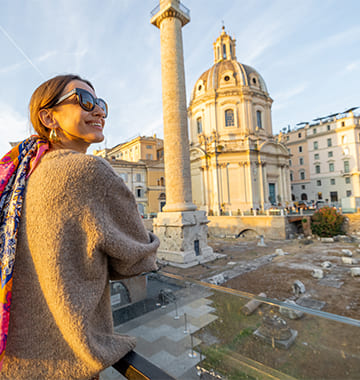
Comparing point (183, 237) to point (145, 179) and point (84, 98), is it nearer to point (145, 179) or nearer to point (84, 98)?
point (84, 98)

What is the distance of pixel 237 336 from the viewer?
2846mm

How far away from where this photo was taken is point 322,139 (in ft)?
135

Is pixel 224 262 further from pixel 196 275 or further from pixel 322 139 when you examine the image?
pixel 322 139

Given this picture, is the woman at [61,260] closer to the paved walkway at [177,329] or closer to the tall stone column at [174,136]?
the paved walkway at [177,329]

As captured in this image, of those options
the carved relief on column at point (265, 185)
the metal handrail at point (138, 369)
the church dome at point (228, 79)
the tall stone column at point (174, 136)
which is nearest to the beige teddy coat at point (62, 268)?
the metal handrail at point (138, 369)

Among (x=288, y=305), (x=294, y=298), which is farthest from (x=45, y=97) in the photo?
(x=294, y=298)

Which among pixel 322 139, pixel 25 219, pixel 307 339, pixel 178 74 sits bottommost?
pixel 307 339

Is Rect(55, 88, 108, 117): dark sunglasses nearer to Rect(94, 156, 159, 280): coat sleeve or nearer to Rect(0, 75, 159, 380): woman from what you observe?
Rect(0, 75, 159, 380): woman

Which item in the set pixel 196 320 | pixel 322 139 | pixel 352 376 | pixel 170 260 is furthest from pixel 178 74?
pixel 322 139

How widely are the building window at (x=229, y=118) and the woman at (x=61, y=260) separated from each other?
2866cm

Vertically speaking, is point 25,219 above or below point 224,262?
above

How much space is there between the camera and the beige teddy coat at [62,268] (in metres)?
0.84

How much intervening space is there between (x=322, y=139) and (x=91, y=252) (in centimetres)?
4775

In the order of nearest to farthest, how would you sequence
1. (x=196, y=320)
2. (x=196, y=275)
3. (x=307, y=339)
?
(x=307, y=339) < (x=196, y=320) < (x=196, y=275)
